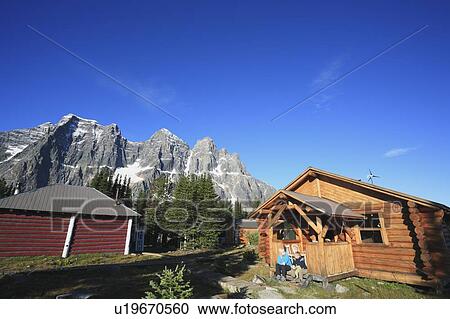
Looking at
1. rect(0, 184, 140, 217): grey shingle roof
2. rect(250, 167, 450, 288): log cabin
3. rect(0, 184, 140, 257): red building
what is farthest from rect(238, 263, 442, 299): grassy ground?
rect(0, 184, 140, 217): grey shingle roof

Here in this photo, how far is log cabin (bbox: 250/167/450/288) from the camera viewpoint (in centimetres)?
1098

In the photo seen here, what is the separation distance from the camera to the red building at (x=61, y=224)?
18.0 m

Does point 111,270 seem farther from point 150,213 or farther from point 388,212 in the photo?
point 150,213

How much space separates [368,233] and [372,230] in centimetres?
58

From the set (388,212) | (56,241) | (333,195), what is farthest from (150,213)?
(388,212)

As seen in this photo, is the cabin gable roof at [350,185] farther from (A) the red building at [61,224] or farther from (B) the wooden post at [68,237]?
(B) the wooden post at [68,237]

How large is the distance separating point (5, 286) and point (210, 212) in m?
24.3

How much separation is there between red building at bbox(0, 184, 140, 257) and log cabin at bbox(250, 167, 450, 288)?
46.2ft

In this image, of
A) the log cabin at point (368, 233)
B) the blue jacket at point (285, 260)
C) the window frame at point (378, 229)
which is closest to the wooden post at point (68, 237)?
the log cabin at point (368, 233)

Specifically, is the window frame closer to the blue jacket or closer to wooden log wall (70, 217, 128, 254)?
the blue jacket

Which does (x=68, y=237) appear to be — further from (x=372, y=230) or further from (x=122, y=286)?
(x=372, y=230)

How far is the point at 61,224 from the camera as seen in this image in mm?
19578

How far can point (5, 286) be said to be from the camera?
9.78 meters
